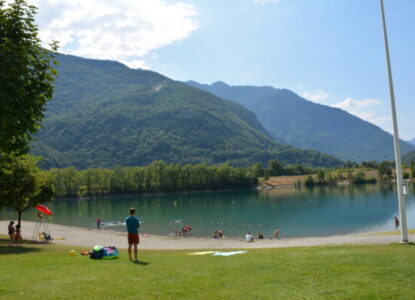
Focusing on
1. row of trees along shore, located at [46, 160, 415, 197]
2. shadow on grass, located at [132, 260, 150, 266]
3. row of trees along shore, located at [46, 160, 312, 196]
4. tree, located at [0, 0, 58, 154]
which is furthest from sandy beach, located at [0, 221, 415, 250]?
row of trees along shore, located at [46, 160, 312, 196]

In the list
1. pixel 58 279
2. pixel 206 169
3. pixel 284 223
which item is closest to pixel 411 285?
pixel 58 279

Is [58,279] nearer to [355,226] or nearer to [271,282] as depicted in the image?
[271,282]

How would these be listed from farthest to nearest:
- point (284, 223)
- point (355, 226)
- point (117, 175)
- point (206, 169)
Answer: point (206, 169) < point (117, 175) < point (284, 223) < point (355, 226)

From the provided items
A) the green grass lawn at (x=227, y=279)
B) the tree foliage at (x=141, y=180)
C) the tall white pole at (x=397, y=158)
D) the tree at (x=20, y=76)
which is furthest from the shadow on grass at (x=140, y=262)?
the tree foliage at (x=141, y=180)

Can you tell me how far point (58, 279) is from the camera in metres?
12.3

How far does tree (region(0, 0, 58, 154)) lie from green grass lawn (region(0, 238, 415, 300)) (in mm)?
5084

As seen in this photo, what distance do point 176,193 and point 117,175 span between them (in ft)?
92.3

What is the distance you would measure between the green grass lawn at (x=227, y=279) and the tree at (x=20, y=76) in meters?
5.08

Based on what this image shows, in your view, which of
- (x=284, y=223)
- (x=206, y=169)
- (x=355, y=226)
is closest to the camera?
(x=355, y=226)

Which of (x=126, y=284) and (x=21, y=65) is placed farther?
(x=21, y=65)

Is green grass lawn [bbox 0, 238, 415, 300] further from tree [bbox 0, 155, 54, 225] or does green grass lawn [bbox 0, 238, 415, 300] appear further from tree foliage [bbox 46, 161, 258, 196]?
tree foliage [bbox 46, 161, 258, 196]

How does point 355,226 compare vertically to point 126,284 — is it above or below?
below

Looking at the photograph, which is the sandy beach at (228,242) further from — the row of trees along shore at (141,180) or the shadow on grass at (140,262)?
the row of trees along shore at (141,180)

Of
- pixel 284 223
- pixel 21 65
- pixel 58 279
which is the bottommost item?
pixel 284 223
